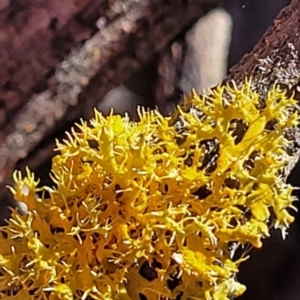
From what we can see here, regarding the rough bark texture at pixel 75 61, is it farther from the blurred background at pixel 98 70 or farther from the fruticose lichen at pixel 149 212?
the fruticose lichen at pixel 149 212

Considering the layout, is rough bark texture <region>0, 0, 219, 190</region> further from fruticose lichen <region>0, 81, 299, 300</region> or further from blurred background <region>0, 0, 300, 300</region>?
fruticose lichen <region>0, 81, 299, 300</region>

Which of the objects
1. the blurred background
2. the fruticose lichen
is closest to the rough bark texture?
the blurred background

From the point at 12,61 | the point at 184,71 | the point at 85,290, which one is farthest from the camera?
the point at 184,71

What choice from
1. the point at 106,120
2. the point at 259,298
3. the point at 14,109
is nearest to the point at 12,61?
the point at 14,109

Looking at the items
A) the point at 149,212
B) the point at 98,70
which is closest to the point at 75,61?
the point at 98,70

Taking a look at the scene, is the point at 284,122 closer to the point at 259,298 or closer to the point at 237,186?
the point at 237,186

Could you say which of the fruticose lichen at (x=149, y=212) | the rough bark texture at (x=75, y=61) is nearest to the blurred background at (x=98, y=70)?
the rough bark texture at (x=75, y=61)
